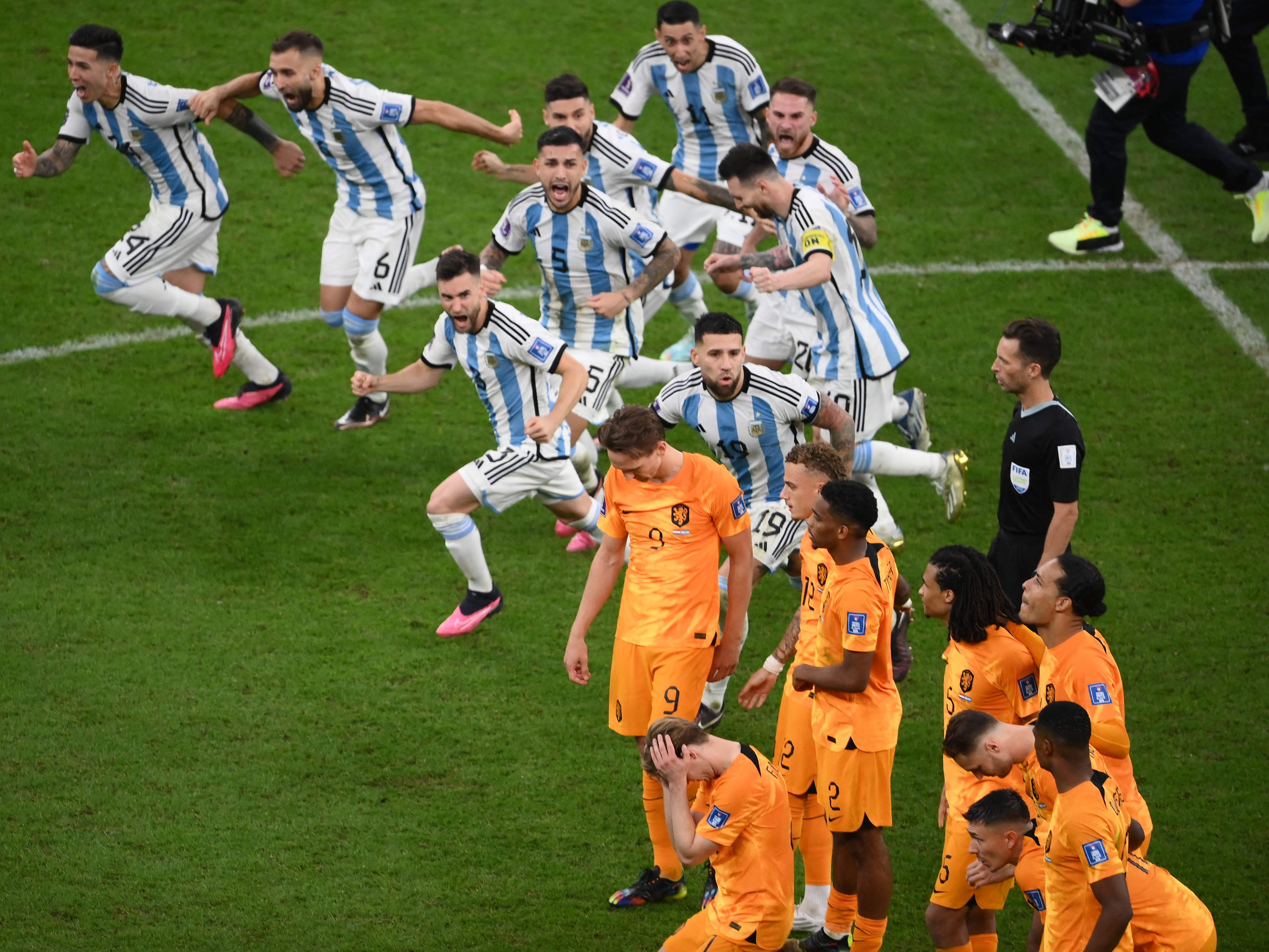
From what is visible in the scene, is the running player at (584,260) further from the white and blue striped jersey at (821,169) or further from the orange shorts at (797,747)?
the orange shorts at (797,747)

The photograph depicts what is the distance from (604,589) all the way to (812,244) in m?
2.30

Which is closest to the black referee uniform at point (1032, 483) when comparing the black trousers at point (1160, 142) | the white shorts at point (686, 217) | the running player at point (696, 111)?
the running player at point (696, 111)

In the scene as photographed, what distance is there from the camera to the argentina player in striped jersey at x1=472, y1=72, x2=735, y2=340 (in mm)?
8547

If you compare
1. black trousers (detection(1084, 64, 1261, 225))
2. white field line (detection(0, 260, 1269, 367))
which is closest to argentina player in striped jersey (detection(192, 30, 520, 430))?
white field line (detection(0, 260, 1269, 367))

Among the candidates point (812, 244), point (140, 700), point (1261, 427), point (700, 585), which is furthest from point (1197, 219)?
point (140, 700)

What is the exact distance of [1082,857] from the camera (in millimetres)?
4418

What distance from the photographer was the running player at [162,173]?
8695 mm

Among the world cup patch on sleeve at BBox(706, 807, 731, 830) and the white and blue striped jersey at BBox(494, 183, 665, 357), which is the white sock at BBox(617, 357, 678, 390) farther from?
the world cup patch on sleeve at BBox(706, 807, 731, 830)

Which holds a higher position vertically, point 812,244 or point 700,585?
point 812,244

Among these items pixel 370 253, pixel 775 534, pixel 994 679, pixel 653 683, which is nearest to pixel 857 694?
pixel 994 679

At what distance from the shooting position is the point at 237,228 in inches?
445

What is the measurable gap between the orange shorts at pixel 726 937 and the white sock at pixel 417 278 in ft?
17.4

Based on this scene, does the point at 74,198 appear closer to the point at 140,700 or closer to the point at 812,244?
the point at 140,700

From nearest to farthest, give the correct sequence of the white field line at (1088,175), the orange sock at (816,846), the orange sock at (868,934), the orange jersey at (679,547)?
the orange sock at (868,934)
the orange sock at (816,846)
the orange jersey at (679,547)
the white field line at (1088,175)
